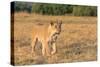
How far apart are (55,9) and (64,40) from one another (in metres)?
0.34

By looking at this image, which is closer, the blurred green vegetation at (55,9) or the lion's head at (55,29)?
the blurred green vegetation at (55,9)

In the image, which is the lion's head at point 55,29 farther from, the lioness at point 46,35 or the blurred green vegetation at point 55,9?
the blurred green vegetation at point 55,9

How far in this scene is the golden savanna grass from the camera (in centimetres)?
200

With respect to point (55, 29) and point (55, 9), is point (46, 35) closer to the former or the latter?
point (55, 29)

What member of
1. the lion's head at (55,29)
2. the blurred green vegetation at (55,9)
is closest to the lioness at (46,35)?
the lion's head at (55,29)

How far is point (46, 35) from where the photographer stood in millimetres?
2104

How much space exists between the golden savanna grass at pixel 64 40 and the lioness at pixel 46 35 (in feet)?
0.14

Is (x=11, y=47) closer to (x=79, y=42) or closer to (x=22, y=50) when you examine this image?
(x=22, y=50)

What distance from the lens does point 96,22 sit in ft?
7.71

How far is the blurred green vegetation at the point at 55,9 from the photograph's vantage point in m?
2.02

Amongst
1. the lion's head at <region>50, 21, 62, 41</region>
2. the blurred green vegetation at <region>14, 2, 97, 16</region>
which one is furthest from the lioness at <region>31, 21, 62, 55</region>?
the blurred green vegetation at <region>14, 2, 97, 16</region>

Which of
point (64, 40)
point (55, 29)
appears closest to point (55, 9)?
point (55, 29)
